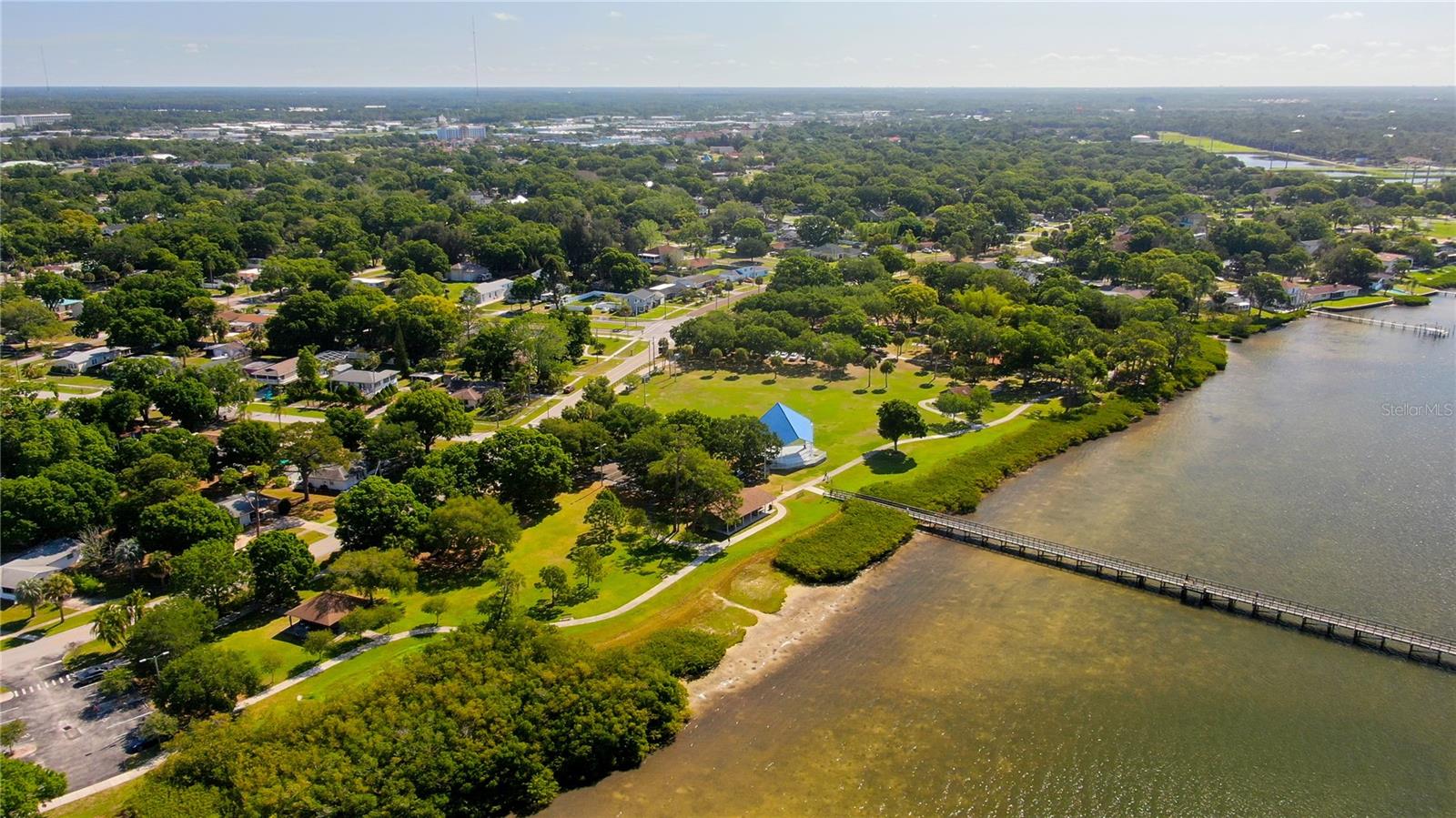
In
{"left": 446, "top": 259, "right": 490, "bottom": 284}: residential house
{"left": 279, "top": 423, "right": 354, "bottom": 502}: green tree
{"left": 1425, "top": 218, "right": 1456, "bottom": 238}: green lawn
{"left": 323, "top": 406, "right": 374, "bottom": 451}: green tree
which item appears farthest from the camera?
{"left": 1425, "top": 218, "right": 1456, "bottom": 238}: green lawn

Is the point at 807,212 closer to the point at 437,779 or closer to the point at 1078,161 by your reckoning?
the point at 1078,161

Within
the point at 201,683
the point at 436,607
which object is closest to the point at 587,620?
the point at 436,607

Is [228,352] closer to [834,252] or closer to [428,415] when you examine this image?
[428,415]

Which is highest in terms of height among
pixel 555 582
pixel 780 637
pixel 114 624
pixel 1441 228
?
pixel 1441 228

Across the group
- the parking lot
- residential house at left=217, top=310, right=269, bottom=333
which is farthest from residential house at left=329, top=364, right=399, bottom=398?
the parking lot

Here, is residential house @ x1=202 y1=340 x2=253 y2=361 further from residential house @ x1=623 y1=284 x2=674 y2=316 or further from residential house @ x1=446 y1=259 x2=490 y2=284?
residential house @ x1=623 y1=284 x2=674 y2=316

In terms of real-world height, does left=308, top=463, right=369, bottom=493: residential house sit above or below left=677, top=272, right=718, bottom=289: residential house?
below
